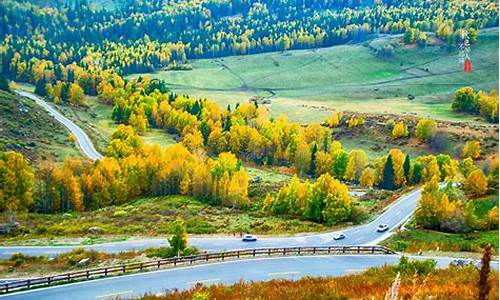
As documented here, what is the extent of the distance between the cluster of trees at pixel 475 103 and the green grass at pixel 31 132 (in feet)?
321

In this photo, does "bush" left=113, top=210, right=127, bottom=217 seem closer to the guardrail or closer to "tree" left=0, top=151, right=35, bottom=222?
"tree" left=0, top=151, right=35, bottom=222

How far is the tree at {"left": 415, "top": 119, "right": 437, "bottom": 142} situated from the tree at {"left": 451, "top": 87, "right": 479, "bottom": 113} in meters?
26.7

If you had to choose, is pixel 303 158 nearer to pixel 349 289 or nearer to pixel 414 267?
pixel 414 267

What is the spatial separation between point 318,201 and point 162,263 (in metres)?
33.8

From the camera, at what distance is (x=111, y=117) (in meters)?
155

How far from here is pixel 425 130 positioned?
4818 inches

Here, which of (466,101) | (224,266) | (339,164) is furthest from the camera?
(466,101)

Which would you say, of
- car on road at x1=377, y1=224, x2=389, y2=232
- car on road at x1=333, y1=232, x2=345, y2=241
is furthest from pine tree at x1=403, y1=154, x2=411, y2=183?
car on road at x1=333, y1=232, x2=345, y2=241

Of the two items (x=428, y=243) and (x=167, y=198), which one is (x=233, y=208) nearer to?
(x=167, y=198)

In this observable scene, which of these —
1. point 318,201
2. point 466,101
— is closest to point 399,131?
point 466,101

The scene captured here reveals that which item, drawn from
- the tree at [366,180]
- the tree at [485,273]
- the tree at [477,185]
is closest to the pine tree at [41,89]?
the tree at [366,180]

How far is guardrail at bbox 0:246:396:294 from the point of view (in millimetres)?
32625

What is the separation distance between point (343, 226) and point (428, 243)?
1245cm

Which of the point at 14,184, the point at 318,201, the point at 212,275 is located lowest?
the point at 318,201
